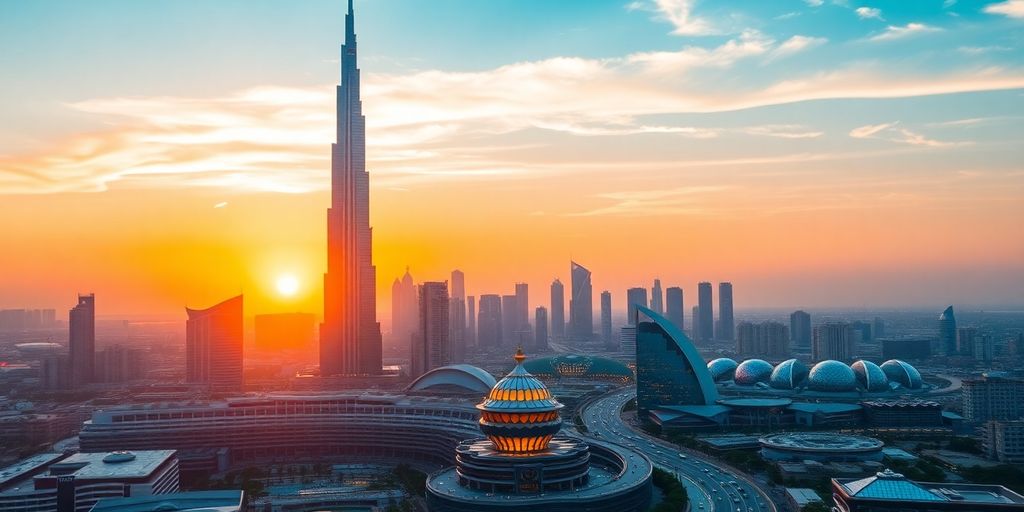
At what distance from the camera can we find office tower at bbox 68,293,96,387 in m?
188

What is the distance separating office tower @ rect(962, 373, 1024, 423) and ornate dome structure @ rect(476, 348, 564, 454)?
83640 millimetres

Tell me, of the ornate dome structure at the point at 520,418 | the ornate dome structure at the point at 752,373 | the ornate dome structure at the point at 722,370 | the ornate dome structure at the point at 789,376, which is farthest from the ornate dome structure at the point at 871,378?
the ornate dome structure at the point at 520,418

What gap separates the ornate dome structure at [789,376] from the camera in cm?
14838

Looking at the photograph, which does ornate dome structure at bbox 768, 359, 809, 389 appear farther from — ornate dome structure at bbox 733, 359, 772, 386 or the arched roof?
the arched roof

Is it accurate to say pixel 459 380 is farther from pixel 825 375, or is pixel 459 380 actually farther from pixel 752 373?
pixel 825 375

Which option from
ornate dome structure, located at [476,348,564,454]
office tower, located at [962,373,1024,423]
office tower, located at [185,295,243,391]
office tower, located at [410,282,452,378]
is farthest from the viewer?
office tower, located at [410,282,452,378]

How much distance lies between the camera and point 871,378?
144 meters

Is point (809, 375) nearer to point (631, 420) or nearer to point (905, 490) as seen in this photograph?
point (631, 420)

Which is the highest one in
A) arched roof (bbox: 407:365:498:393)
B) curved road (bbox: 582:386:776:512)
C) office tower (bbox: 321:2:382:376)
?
office tower (bbox: 321:2:382:376)

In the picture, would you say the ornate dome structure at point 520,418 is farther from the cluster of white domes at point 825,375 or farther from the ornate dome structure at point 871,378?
the ornate dome structure at point 871,378

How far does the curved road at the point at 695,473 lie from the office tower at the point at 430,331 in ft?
183

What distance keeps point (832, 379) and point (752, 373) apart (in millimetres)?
14948

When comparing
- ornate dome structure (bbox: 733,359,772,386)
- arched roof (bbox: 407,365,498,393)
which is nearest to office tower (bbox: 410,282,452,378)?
arched roof (bbox: 407,365,498,393)

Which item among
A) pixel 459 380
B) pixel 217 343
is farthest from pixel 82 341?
pixel 459 380
